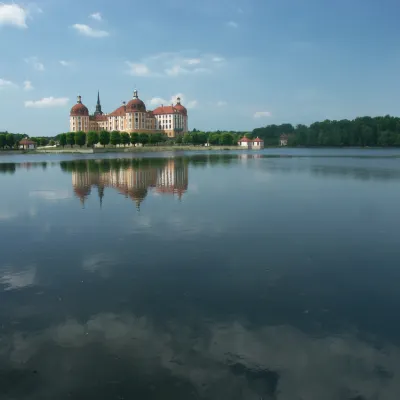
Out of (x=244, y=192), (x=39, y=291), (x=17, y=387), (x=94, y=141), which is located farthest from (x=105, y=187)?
(x=94, y=141)

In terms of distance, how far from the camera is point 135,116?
Answer: 136 meters

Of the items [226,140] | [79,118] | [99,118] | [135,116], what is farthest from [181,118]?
[79,118]

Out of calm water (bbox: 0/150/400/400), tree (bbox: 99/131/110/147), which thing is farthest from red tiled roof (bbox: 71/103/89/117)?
calm water (bbox: 0/150/400/400)

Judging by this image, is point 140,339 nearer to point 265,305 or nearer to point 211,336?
point 211,336

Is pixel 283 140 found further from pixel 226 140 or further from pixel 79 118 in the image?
pixel 79 118

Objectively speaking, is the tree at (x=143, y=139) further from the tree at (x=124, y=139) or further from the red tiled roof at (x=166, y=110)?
the red tiled roof at (x=166, y=110)

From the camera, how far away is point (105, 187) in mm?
25656

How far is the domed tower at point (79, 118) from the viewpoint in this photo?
142 meters

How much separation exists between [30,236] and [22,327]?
6.89m

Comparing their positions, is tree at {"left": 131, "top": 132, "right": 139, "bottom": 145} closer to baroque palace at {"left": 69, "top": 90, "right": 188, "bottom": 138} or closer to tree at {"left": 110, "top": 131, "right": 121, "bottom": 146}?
tree at {"left": 110, "top": 131, "right": 121, "bottom": 146}

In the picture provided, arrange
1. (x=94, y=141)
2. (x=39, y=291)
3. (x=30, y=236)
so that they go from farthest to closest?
(x=94, y=141) < (x=30, y=236) < (x=39, y=291)

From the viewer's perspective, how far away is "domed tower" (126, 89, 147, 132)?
5340 inches

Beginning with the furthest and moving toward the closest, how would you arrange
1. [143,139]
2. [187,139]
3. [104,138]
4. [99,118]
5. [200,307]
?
1. [99,118]
2. [187,139]
3. [143,139]
4. [104,138]
5. [200,307]

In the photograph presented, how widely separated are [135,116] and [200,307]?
5263 inches
